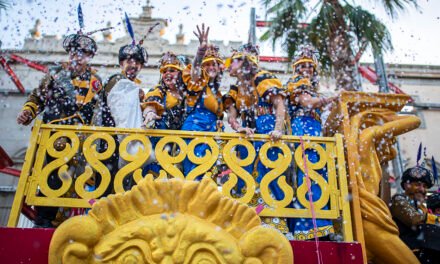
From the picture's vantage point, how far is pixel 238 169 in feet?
10.5

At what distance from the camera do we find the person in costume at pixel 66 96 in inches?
155

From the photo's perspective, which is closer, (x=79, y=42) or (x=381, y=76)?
(x=79, y=42)

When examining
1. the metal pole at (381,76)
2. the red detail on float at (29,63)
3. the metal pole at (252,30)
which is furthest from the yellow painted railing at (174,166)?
the red detail on float at (29,63)

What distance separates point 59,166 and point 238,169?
1375 millimetres

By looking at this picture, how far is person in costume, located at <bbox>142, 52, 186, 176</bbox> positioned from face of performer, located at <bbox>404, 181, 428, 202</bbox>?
8.71ft

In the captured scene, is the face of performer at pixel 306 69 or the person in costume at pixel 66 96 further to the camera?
the face of performer at pixel 306 69

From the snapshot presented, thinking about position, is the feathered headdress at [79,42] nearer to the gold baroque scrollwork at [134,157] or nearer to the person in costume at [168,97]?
the person in costume at [168,97]

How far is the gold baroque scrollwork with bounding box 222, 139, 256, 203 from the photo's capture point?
3.09m

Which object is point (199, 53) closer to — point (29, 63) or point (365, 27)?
point (365, 27)

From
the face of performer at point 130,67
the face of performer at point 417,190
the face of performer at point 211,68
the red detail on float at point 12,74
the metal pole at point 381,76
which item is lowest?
the face of performer at point 417,190

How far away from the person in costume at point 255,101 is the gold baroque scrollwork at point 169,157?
762 millimetres

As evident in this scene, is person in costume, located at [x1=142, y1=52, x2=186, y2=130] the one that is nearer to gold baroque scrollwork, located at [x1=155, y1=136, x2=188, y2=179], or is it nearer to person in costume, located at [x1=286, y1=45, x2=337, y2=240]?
gold baroque scrollwork, located at [x1=155, y1=136, x2=188, y2=179]

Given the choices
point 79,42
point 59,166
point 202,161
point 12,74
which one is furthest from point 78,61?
point 12,74

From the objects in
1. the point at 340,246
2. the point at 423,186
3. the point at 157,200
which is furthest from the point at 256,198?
the point at 423,186
